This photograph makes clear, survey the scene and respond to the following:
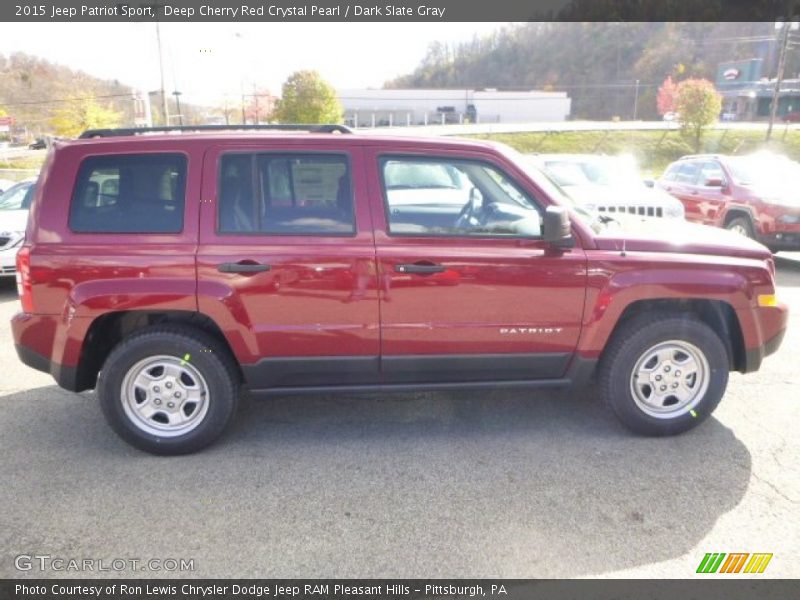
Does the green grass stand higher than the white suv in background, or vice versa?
the white suv in background

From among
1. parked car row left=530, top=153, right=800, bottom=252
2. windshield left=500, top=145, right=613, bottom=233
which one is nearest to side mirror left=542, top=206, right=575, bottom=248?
windshield left=500, top=145, right=613, bottom=233

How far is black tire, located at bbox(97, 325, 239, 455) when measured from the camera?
11.4 ft

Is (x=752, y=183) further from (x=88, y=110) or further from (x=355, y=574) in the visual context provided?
(x=88, y=110)

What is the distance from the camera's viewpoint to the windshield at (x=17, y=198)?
353 inches

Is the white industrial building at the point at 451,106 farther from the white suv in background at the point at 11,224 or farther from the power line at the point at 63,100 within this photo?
the white suv in background at the point at 11,224

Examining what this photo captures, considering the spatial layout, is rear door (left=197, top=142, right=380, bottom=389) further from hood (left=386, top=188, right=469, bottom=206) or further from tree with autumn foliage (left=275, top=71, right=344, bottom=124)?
tree with autumn foliage (left=275, top=71, right=344, bottom=124)

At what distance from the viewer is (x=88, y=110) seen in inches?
1662

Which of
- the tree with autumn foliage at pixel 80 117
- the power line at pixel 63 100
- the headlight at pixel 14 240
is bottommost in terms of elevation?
the headlight at pixel 14 240

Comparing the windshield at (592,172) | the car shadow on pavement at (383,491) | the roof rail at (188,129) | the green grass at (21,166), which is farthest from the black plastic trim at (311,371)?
the green grass at (21,166)

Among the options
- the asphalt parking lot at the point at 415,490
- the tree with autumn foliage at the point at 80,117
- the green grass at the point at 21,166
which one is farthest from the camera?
the tree with autumn foliage at the point at 80,117

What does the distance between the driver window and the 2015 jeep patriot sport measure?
1 centimetres

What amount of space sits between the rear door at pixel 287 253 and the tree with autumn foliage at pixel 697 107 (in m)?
41.4

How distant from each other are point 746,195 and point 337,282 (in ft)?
27.8

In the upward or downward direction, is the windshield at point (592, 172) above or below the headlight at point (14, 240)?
above
